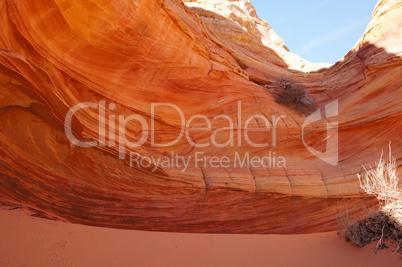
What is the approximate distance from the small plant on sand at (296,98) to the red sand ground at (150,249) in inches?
214

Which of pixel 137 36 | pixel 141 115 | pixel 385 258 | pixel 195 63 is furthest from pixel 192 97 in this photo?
pixel 385 258

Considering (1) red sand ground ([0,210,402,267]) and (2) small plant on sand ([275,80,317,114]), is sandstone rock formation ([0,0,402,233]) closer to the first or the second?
(2) small plant on sand ([275,80,317,114])

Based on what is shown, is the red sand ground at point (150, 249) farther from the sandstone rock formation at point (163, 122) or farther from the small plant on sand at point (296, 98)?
the small plant on sand at point (296, 98)

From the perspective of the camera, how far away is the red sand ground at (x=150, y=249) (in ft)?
12.5

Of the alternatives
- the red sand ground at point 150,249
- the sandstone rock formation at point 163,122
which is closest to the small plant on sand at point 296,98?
the sandstone rock formation at point 163,122

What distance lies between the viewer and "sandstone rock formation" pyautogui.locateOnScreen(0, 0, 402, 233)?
555 cm

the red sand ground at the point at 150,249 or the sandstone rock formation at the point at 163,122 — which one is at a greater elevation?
the sandstone rock formation at the point at 163,122

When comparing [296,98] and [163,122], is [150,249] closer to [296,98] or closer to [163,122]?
[163,122]

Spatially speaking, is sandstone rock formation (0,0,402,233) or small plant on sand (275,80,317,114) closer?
sandstone rock formation (0,0,402,233)

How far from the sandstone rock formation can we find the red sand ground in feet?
3.28

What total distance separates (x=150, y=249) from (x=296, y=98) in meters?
7.54

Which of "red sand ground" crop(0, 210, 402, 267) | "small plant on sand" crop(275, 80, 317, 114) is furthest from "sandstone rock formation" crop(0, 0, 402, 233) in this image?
"red sand ground" crop(0, 210, 402, 267)

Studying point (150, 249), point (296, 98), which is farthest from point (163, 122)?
point (296, 98)

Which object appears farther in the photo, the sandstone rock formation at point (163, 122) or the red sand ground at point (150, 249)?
the sandstone rock formation at point (163, 122)
